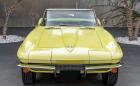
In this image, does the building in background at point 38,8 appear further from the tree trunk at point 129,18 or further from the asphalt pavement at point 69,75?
the asphalt pavement at point 69,75

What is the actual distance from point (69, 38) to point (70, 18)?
1.19 metres

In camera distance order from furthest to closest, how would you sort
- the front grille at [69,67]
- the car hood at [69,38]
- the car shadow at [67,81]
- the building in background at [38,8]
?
the building in background at [38,8] → the car shadow at [67,81] → the car hood at [69,38] → the front grille at [69,67]

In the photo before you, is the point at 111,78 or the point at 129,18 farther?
the point at 129,18

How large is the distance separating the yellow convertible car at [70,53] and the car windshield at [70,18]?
0.33m

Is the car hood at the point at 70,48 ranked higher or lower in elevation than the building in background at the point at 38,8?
lower

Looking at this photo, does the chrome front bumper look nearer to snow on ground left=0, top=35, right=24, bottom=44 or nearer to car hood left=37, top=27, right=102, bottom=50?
car hood left=37, top=27, right=102, bottom=50

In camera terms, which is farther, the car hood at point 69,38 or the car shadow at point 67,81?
the car shadow at point 67,81

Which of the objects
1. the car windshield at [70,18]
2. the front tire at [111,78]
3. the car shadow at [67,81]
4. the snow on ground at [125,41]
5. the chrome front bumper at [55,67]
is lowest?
the car shadow at [67,81]

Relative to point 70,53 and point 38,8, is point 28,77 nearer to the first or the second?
point 70,53

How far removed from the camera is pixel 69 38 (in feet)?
20.1

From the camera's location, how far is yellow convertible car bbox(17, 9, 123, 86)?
544cm

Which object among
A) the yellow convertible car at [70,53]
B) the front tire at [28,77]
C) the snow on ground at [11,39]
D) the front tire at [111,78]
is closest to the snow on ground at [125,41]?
the snow on ground at [11,39]

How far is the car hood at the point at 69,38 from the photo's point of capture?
581cm

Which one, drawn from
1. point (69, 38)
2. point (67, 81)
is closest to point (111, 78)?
point (67, 81)
